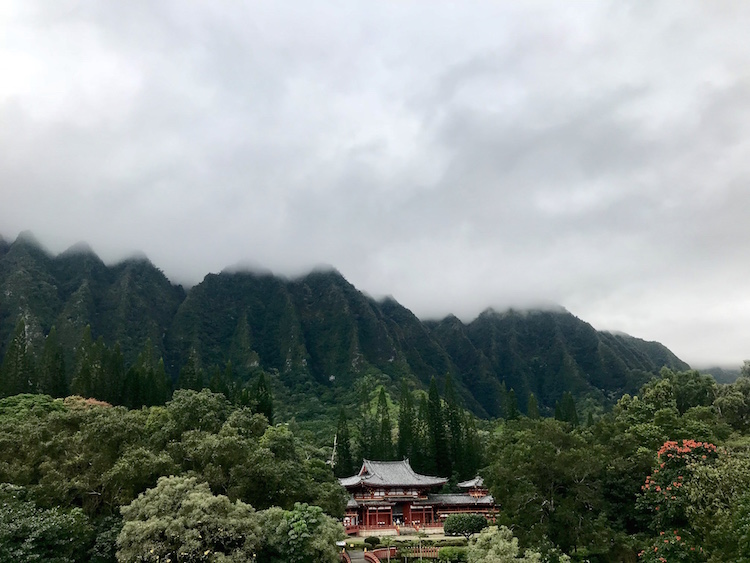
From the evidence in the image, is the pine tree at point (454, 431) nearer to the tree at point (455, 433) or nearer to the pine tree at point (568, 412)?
the tree at point (455, 433)

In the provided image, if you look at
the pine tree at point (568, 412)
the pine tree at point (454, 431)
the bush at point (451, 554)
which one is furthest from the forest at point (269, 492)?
the pine tree at point (568, 412)

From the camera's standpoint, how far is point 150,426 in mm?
31156

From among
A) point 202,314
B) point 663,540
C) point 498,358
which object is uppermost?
point 202,314

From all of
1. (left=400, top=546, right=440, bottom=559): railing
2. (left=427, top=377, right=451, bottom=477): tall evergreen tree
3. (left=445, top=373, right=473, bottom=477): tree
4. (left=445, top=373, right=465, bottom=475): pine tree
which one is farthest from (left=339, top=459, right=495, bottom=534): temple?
(left=400, top=546, right=440, bottom=559): railing

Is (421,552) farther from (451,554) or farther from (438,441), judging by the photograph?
(438,441)

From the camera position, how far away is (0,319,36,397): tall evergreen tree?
168ft

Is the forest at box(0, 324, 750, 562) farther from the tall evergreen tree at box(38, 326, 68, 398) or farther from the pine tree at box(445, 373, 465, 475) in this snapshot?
the pine tree at box(445, 373, 465, 475)

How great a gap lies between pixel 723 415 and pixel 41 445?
5417cm

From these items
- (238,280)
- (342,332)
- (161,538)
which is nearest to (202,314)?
(238,280)

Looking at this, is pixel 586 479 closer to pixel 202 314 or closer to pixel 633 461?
pixel 633 461

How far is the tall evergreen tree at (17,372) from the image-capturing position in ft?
168

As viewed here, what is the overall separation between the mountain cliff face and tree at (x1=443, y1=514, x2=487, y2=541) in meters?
62.8

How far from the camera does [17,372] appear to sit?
53406 millimetres

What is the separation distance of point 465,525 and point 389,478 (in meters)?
12.2
